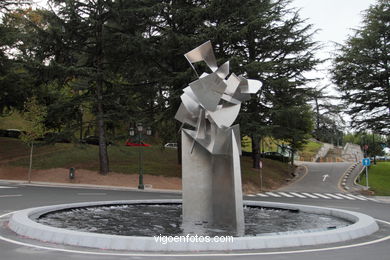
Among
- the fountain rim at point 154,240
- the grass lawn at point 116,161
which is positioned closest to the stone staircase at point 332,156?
the grass lawn at point 116,161

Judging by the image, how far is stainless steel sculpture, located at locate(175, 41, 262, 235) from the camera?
1179 centimetres

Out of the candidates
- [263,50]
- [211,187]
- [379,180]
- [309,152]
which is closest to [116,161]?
[263,50]

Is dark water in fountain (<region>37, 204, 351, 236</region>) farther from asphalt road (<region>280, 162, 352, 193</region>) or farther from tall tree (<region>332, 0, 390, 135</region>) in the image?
tall tree (<region>332, 0, 390, 135</region>)

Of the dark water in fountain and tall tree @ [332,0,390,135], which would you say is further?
tall tree @ [332,0,390,135]

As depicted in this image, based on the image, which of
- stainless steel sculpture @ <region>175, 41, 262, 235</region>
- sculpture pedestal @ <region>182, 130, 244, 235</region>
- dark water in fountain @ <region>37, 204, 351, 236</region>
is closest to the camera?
dark water in fountain @ <region>37, 204, 351, 236</region>

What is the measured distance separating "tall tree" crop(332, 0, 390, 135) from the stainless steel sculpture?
28.9m

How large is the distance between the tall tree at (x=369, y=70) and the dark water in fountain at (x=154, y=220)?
86.9 ft

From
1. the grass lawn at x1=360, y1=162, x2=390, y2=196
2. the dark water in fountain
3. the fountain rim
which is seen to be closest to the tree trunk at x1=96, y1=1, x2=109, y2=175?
the dark water in fountain

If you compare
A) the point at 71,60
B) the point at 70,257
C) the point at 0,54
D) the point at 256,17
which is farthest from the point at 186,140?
the point at 0,54

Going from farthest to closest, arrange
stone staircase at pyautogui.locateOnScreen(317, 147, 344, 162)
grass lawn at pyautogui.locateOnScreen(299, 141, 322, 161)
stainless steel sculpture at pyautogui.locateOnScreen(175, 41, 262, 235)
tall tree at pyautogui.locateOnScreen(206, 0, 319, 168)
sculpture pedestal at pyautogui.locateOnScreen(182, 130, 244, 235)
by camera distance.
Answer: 1. stone staircase at pyautogui.locateOnScreen(317, 147, 344, 162)
2. grass lawn at pyautogui.locateOnScreen(299, 141, 322, 161)
3. tall tree at pyautogui.locateOnScreen(206, 0, 319, 168)
4. stainless steel sculpture at pyautogui.locateOnScreen(175, 41, 262, 235)
5. sculpture pedestal at pyautogui.locateOnScreen(182, 130, 244, 235)

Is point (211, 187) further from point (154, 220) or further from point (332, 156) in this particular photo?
point (332, 156)

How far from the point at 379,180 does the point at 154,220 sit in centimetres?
2995

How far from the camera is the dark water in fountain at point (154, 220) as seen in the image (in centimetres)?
1099

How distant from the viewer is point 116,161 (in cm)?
3541
